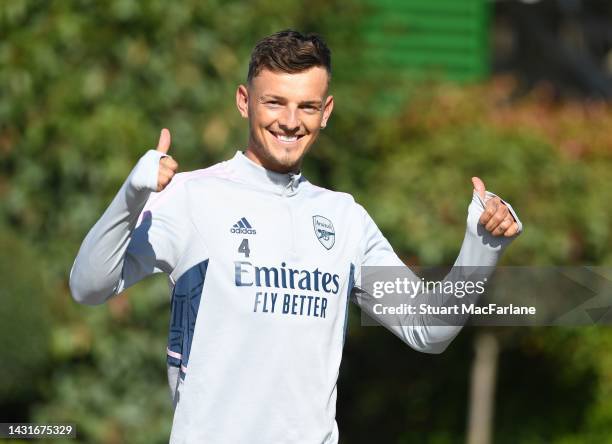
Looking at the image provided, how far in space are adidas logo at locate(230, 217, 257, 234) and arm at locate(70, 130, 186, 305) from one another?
14 centimetres

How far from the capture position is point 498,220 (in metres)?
2.96

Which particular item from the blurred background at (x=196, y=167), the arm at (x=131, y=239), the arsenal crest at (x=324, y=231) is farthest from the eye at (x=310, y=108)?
the blurred background at (x=196, y=167)

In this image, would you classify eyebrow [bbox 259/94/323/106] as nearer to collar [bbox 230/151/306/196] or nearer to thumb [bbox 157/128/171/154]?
collar [bbox 230/151/306/196]

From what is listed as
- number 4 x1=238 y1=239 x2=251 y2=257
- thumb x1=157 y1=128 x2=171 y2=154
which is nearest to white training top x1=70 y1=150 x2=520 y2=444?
number 4 x1=238 y1=239 x2=251 y2=257

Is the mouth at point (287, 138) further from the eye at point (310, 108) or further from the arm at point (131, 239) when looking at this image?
the arm at point (131, 239)

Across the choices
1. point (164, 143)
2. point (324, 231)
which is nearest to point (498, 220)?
point (324, 231)

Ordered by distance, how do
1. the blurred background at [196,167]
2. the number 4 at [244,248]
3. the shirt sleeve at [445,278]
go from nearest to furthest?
the number 4 at [244,248] → the shirt sleeve at [445,278] → the blurred background at [196,167]

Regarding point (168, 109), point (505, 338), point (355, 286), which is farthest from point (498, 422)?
point (355, 286)

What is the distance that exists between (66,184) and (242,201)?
14.7 feet

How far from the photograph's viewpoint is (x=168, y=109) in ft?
24.0

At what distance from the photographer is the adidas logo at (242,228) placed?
2.95m

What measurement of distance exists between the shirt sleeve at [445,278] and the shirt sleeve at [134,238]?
0.54m

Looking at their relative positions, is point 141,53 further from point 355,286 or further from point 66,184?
point 355,286

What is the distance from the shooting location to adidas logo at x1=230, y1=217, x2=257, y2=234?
9.66 feet
